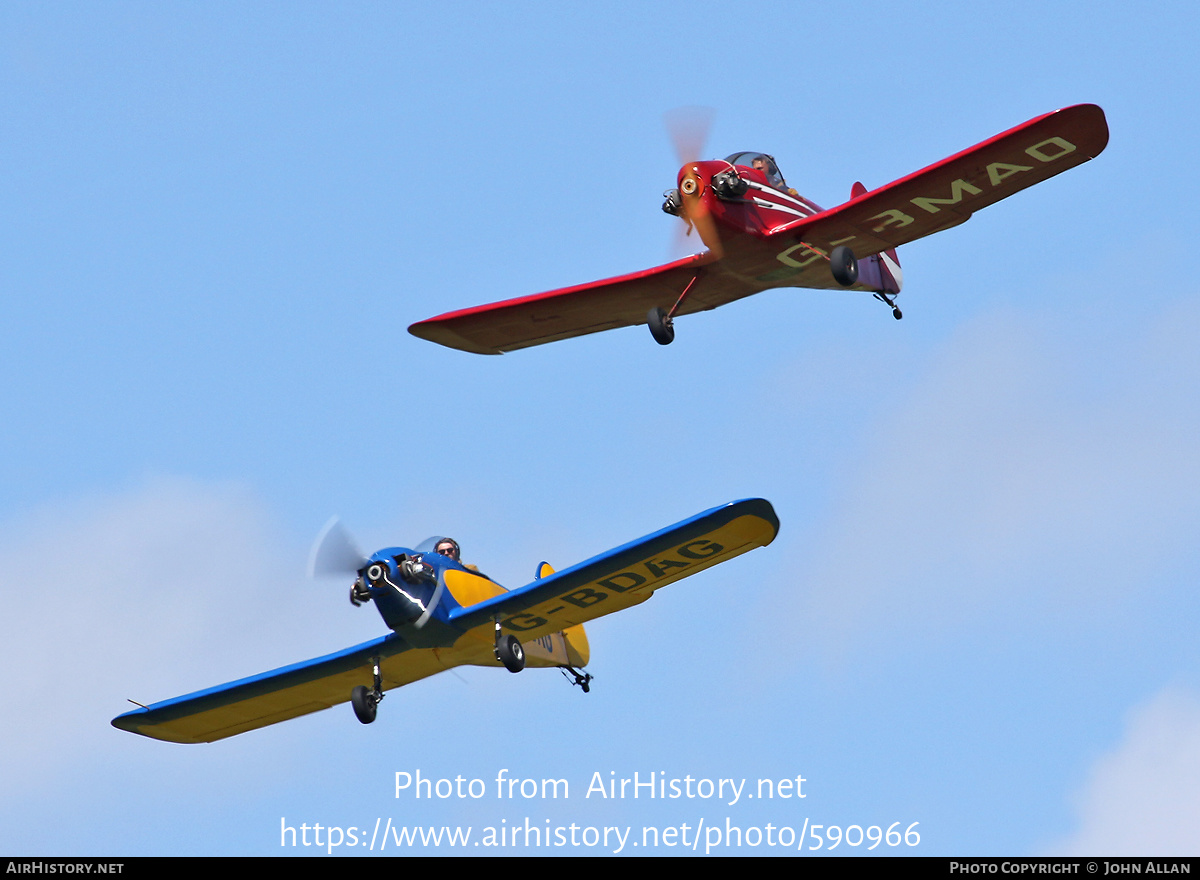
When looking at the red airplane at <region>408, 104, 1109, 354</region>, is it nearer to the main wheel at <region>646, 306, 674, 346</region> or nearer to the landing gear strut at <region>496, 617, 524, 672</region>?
the main wheel at <region>646, 306, 674, 346</region>

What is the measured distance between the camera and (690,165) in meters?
33.6

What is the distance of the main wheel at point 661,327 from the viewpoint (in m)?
34.8

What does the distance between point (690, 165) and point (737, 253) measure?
62.3 inches

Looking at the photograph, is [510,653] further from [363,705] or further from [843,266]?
[843,266]

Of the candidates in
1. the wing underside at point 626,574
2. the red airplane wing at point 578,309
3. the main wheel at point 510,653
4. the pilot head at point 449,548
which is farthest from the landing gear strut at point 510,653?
the red airplane wing at point 578,309

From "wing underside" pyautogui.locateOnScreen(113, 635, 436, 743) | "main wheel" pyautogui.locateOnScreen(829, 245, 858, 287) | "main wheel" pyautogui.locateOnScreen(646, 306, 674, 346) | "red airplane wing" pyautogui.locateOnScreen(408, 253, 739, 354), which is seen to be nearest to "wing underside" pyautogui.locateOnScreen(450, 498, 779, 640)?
"wing underside" pyautogui.locateOnScreen(113, 635, 436, 743)

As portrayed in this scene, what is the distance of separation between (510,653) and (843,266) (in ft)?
24.7

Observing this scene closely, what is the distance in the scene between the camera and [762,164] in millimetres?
34594

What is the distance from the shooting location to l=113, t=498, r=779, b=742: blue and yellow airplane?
3144 cm

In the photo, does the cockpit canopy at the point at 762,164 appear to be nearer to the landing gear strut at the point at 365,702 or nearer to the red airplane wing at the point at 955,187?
the red airplane wing at the point at 955,187

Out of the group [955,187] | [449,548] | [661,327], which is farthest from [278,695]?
[955,187]

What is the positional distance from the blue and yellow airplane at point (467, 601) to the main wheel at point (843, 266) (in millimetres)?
4616
